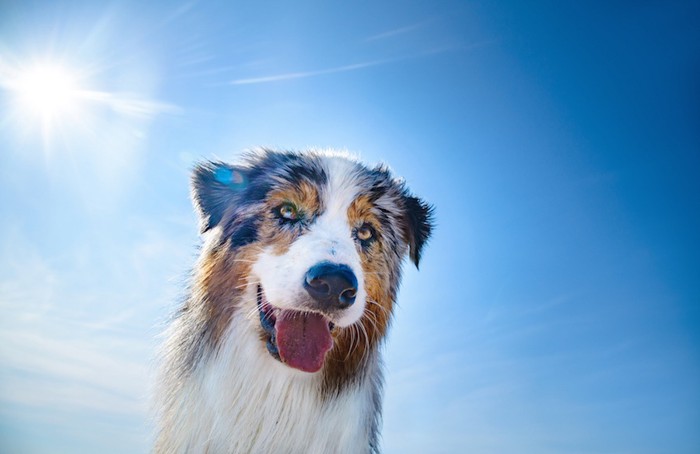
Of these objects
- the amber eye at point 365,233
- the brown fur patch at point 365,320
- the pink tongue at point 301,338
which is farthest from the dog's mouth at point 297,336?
the amber eye at point 365,233

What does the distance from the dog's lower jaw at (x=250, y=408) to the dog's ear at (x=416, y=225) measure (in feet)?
4.59

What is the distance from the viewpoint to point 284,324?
378 cm

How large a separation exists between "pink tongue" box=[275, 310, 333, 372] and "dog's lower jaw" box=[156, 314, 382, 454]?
98 mm

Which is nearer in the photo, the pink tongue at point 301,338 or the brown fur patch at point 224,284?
the pink tongue at point 301,338

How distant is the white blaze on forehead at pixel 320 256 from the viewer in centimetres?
363

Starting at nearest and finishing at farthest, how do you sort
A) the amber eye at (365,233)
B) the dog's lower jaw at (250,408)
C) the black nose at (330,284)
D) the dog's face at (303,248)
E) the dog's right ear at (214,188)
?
1. the black nose at (330,284)
2. the dog's face at (303,248)
3. the dog's lower jaw at (250,408)
4. the amber eye at (365,233)
5. the dog's right ear at (214,188)

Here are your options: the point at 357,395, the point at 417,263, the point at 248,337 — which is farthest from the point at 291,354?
the point at 417,263

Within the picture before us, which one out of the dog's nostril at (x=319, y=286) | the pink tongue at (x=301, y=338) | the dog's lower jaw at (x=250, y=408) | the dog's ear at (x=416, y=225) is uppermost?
the dog's ear at (x=416, y=225)

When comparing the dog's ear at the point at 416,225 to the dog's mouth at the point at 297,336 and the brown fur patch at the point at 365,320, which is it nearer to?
the brown fur patch at the point at 365,320

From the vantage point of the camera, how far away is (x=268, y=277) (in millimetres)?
3795

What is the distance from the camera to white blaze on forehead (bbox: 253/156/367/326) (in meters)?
3.63

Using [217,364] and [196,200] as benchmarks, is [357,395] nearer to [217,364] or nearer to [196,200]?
[217,364]

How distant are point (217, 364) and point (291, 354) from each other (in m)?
0.55

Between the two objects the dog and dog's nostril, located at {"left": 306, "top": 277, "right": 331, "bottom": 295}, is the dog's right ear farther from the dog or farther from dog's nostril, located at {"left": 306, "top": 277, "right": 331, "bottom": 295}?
dog's nostril, located at {"left": 306, "top": 277, "right": 331, "bottom": 295}
